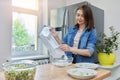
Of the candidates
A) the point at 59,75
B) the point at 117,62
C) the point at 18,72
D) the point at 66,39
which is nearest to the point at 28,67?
the point at 18,72

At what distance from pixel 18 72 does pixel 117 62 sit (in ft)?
6.52

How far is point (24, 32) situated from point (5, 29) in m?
0.47

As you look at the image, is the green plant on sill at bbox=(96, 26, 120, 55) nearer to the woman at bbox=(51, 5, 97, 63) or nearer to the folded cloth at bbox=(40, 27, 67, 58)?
the woman at bbox=(51, 5, 97, 63)

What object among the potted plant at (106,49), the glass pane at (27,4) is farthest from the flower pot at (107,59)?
the glass pane at (27,4)

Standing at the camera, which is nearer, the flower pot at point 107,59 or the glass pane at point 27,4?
the flower pot at point 107,59

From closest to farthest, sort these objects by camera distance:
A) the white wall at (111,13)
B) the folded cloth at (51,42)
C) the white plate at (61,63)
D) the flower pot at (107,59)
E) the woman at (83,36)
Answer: the white plate at (61,63) → the folded cloth at (51,42) → the woman at (83,36) → the flower pot at (107,59) → the white wall at (111,13)

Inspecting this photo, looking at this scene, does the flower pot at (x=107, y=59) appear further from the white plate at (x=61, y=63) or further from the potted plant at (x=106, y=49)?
the white plate at (x=61, y=63)

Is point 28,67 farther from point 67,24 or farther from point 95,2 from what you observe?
point 95,2

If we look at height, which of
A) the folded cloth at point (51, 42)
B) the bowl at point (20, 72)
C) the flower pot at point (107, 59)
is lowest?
the flower pot at point (107, 59)

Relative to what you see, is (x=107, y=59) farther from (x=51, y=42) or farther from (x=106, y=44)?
(x=51, y=42)

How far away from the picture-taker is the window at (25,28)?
2504 mm

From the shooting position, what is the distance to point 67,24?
2.42 metres

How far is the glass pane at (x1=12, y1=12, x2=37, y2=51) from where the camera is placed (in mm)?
2510

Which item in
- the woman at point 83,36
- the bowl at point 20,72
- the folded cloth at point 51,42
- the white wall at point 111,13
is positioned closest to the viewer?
the bowl at point 20,72
